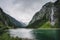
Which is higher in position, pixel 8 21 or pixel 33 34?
pixel 8 21

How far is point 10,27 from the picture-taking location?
13.1ft

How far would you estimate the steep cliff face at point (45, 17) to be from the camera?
4.02m

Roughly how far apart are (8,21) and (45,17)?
67 cm

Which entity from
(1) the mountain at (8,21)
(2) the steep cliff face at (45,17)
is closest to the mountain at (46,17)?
(2) the steep cliff face at (45,17)

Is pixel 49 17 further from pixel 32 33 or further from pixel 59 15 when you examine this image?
pixel 32 33

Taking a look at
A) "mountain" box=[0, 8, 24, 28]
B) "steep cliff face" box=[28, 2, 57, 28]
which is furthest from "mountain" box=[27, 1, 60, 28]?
"mountain" box=[0, 8, 24, 28]

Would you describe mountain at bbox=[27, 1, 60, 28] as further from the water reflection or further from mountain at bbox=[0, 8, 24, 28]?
mountain at bbox=[0, 8, 24, 28]

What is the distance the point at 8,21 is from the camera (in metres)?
4.00

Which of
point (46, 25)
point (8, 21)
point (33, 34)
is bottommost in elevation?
point (33, 34)

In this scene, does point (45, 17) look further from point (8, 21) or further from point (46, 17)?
point (8, 21)

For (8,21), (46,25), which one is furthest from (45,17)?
(8,21)

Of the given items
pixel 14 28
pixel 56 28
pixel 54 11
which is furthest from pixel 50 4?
pixel 14 28

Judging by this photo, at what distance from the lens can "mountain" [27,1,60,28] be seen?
4020 millimetres

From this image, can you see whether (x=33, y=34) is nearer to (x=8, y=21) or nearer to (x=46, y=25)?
(x=46, y=25)
